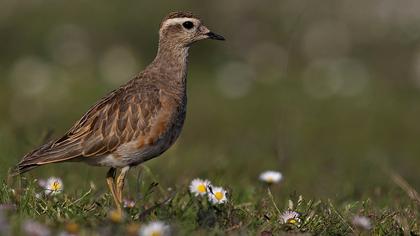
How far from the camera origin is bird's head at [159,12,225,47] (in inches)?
323

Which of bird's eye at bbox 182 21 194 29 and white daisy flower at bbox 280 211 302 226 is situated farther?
bird's eye at bbox 182 21 194 29

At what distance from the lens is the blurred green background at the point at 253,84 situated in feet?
34.5

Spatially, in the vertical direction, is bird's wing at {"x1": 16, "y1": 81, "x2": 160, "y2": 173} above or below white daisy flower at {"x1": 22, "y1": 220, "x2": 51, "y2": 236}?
below

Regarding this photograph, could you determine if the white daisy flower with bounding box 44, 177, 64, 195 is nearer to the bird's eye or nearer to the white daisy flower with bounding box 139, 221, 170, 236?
the white daisy flower with bounding box 139, 221, 170, 236

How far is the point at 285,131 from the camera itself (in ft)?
46.1

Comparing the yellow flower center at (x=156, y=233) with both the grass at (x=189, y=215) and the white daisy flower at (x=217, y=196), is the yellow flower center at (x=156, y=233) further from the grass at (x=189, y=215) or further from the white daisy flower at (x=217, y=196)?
the white daisy flower at (x=217, y=196)

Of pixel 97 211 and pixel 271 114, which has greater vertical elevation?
pixel 97 211

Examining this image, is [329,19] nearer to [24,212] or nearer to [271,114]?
[271,114]

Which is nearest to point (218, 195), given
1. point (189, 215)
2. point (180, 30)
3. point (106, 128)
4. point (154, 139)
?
point (189, 215)

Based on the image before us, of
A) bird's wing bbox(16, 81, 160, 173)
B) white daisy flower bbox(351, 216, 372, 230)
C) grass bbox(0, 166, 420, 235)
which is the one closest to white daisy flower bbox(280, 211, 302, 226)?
grass bbox(0, 166, 420, 235)

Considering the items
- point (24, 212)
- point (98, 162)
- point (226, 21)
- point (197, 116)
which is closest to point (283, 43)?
point (226, 21)

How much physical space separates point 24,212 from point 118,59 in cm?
1183

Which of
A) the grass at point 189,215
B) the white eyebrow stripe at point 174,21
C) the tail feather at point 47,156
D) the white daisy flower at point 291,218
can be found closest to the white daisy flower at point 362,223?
the grass at point 189,215

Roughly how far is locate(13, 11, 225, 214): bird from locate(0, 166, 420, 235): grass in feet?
0.94
